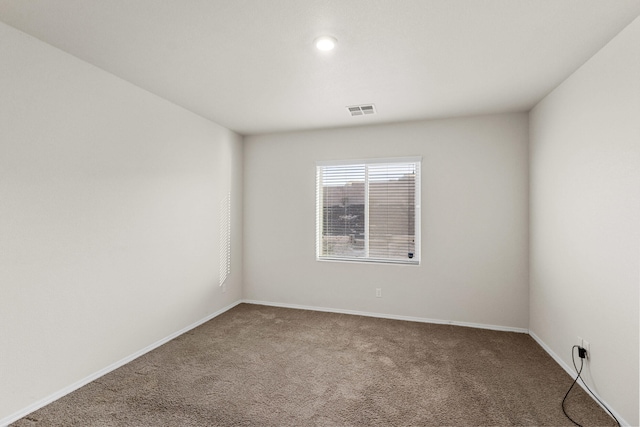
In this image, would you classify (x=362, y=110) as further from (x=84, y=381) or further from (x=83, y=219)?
(x=84, y=381)

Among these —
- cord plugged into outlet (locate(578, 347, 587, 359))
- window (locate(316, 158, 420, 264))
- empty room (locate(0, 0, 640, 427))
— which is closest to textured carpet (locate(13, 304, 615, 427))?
empty room (locate(0, 0, 640, 427))

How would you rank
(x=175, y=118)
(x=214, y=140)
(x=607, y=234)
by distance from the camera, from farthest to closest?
(x=214, y=140)
(x=175, y=118)
(x=607, y=234)

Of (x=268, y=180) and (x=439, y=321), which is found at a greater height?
(x=268, y=180)

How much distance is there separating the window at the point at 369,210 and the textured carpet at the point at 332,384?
3.62 feet

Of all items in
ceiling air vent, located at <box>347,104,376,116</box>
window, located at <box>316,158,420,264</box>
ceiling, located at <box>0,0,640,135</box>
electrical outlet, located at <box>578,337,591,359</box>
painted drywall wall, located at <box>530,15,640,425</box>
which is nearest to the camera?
ceiling, located at <box>0,0,640,135</box>

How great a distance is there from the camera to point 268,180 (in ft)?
15.3

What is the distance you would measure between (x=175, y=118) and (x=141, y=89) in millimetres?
479

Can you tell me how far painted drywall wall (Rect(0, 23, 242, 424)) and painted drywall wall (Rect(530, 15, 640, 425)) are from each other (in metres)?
3.78

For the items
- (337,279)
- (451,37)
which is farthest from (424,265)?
(451,37)

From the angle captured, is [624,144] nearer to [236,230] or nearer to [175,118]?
[175,118]

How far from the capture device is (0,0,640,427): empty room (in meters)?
2.01

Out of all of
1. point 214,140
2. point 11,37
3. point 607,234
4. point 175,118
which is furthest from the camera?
point 214,140

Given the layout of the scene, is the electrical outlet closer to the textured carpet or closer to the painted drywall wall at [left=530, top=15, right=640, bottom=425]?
the painted drywall wall at [left=530, top=15, right=640, bottom=425]

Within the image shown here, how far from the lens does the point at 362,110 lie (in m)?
3.59
